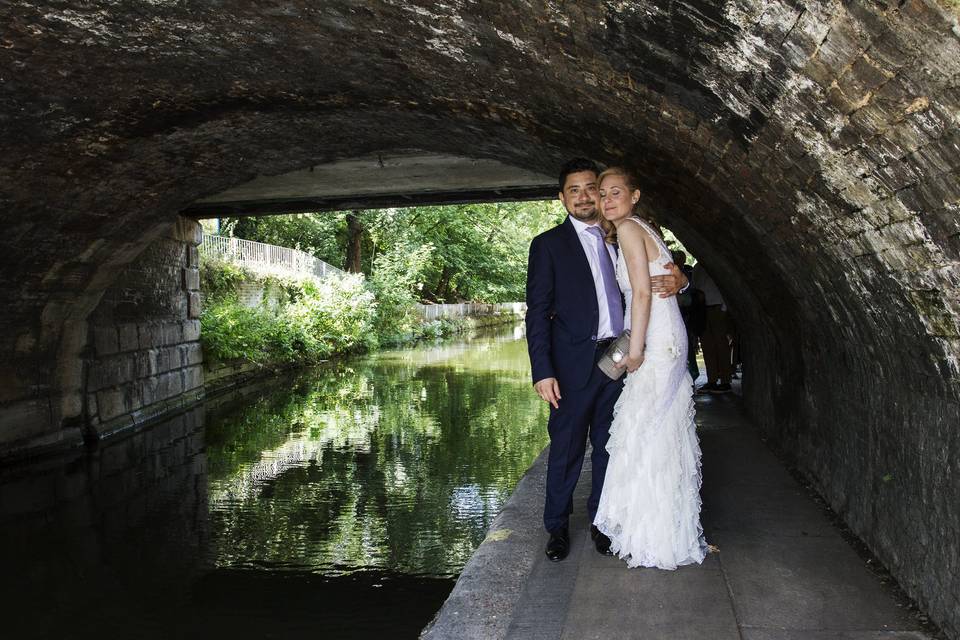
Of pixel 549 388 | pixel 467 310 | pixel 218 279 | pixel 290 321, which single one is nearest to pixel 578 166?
pixel 549 388

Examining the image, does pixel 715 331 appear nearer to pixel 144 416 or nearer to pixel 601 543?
pixel 601 543

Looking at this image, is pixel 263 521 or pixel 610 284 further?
pixel 263 521

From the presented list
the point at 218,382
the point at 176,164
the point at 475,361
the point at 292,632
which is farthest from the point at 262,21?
the point at 475,361

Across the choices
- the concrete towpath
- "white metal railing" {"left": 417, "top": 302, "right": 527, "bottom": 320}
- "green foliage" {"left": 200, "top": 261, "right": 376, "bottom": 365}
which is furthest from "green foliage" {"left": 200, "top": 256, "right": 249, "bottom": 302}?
the concrete towpath

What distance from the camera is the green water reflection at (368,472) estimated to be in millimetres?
5785

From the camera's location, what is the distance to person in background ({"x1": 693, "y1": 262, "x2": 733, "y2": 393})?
393 inches

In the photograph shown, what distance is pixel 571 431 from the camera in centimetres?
442

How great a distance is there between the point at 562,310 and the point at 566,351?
8.5 inches

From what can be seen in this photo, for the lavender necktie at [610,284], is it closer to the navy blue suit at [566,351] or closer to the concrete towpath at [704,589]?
the navy blue suit at [566,351]

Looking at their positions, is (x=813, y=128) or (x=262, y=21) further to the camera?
(x=262, y=21)

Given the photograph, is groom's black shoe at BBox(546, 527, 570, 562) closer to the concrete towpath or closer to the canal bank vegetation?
the concrete towpath

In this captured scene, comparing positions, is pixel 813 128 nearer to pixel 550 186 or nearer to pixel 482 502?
pixel 482 502

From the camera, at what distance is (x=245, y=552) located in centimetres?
579

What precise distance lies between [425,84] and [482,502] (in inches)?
133
